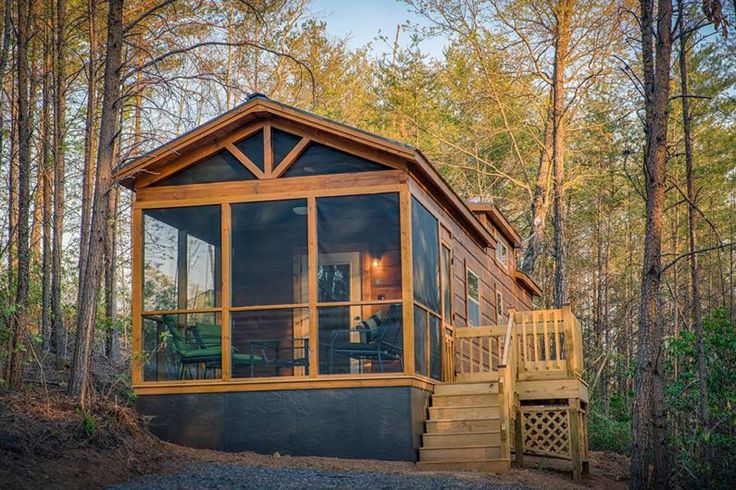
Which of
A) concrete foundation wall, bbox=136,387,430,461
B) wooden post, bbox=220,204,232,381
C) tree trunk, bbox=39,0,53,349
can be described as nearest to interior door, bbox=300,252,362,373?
concrete foundation wall, bbox=136,387,430,461

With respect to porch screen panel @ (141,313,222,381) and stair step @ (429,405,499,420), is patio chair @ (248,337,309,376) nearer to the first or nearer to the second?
porch screen panel @ (141,313,222,381)

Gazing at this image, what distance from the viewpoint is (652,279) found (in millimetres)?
8914

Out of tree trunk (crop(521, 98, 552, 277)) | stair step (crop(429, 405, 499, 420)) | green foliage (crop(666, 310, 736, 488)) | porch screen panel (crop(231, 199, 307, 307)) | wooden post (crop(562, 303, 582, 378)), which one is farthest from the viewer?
tree trunk (crop(521, 98, 552, 277))

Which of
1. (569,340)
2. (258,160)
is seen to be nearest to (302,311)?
(258,160)

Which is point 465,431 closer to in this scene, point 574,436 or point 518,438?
point 518,438

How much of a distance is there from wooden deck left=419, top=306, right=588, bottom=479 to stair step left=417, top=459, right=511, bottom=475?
11 millimetres

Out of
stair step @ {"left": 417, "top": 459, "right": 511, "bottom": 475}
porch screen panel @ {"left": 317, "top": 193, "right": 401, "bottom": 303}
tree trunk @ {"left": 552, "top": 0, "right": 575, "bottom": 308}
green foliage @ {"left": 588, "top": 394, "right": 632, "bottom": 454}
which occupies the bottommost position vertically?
green foliage @ {"left": 588, "top": 394, "right": 632, "bottom": 454}

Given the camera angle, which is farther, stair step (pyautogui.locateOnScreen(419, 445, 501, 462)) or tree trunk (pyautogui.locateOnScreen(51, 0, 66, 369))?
tree trunk (pyautogui.locateOnScreen(51, 0, 66, 369))

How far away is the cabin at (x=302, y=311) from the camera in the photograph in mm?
10016

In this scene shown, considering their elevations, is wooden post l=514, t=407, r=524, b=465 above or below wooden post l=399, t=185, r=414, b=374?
below

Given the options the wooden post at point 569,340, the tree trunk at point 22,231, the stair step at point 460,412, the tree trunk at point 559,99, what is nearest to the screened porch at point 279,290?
the stair step at point 460,412

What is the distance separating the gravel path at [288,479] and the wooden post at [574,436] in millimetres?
1994

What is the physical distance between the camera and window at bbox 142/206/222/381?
10555 millimetres

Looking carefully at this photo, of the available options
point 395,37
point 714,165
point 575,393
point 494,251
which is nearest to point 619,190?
point 714,165
